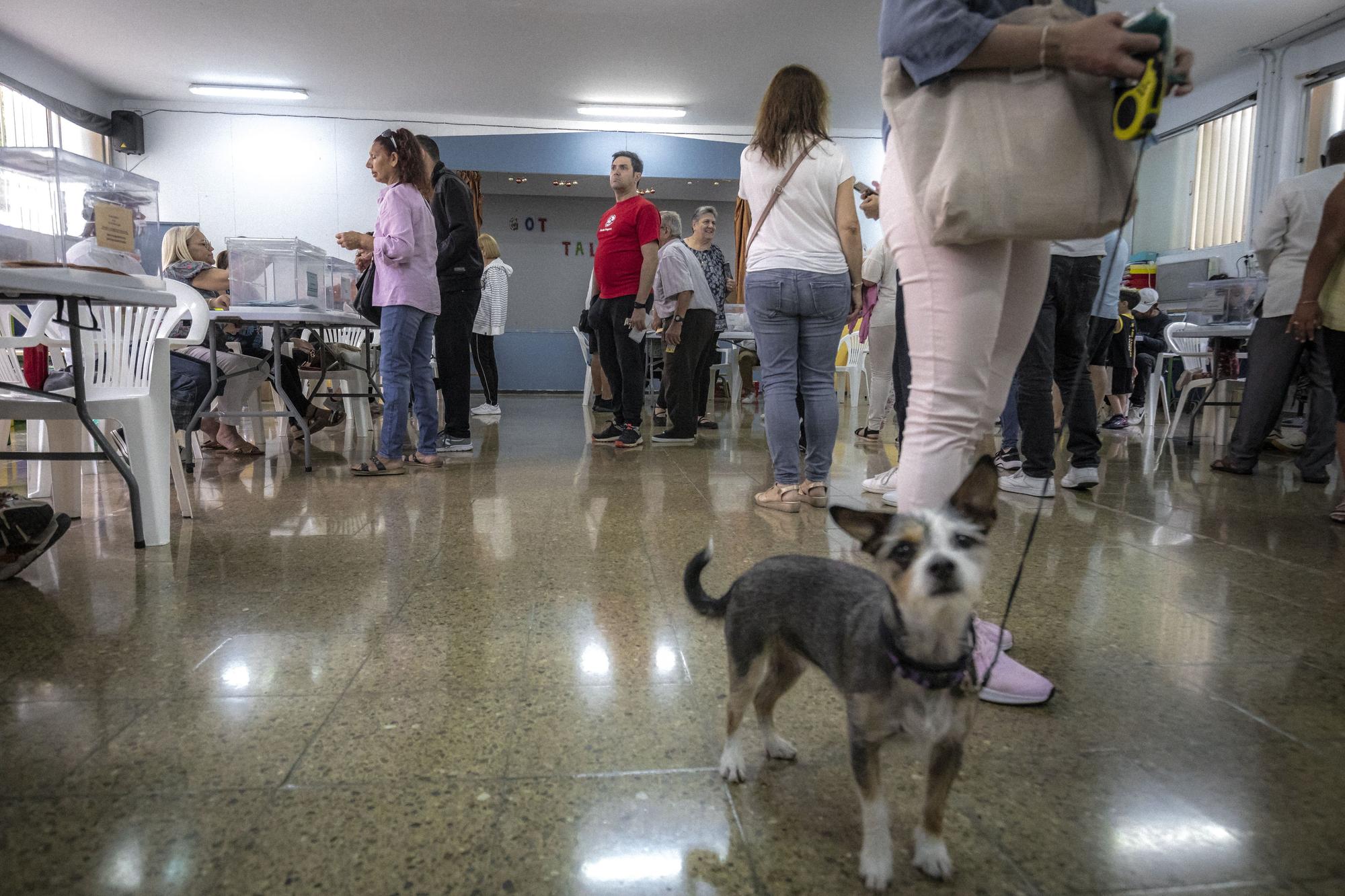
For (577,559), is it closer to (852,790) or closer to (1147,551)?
(852,790)

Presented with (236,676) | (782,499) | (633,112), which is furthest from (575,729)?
(633,112)

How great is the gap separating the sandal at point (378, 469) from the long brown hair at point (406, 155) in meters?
1.32

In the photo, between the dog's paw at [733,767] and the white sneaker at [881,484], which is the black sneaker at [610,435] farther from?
the dog's paw at [733,767]

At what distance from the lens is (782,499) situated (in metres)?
3.14

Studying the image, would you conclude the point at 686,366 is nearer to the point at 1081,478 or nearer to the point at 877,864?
the point at 1081,478

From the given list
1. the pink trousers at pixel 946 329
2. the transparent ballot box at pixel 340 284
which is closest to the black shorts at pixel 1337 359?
the pink trousers at pixel 946 329

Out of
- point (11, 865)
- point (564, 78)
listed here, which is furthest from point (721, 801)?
point (564, 78)

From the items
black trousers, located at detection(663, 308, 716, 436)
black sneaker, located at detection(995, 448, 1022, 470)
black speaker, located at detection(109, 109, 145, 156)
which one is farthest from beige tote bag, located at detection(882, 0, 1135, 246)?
black speaker, located at detection(109, 109, 145, 156)

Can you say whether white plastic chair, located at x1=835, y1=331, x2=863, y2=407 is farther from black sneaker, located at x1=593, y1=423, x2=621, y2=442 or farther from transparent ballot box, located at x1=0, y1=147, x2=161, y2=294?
transparent ballot box, located at x1=0, y1=147, x2=161, y2=294

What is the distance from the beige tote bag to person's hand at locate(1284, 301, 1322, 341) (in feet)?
7.90

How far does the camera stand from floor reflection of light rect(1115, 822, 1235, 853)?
101 cm

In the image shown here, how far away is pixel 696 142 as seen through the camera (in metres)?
10.7

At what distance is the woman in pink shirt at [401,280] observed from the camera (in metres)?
3.77

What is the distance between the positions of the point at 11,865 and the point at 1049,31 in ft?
5.56
